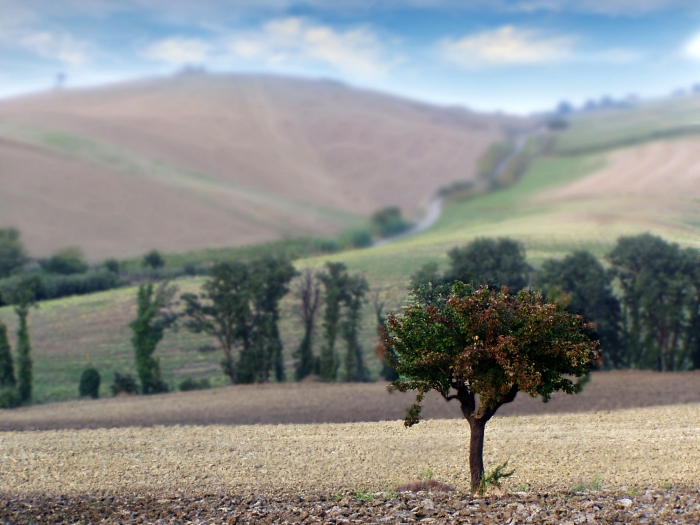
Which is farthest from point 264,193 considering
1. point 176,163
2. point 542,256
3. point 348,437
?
point 348,437

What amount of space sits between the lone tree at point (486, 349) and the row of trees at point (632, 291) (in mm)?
13574

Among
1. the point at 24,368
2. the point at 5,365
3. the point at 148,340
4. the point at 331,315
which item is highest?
the point at 331,315

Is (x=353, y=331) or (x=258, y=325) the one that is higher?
(x=258, y=325)

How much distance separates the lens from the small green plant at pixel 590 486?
12.1 m

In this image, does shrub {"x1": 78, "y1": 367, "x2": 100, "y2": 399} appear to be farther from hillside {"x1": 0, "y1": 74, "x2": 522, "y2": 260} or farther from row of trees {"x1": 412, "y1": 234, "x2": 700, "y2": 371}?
hillside {"x1": 0, "y1": 74, "x2": 522, "y2": 260}

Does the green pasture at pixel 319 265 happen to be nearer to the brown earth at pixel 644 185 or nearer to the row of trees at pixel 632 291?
the brown earth at pixel 644 185

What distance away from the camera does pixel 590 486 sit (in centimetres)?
1230

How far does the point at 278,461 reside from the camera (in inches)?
590

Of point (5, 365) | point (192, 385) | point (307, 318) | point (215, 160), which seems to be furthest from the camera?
point (215, 160)

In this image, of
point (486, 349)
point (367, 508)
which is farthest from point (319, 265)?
point (486, 349)

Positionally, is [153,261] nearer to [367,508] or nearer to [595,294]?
[595,294]

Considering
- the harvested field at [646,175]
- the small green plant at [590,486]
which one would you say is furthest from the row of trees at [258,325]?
the harvested field at [646,175]

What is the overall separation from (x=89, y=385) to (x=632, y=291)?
71.0 ft

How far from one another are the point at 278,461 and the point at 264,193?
2834 inches
